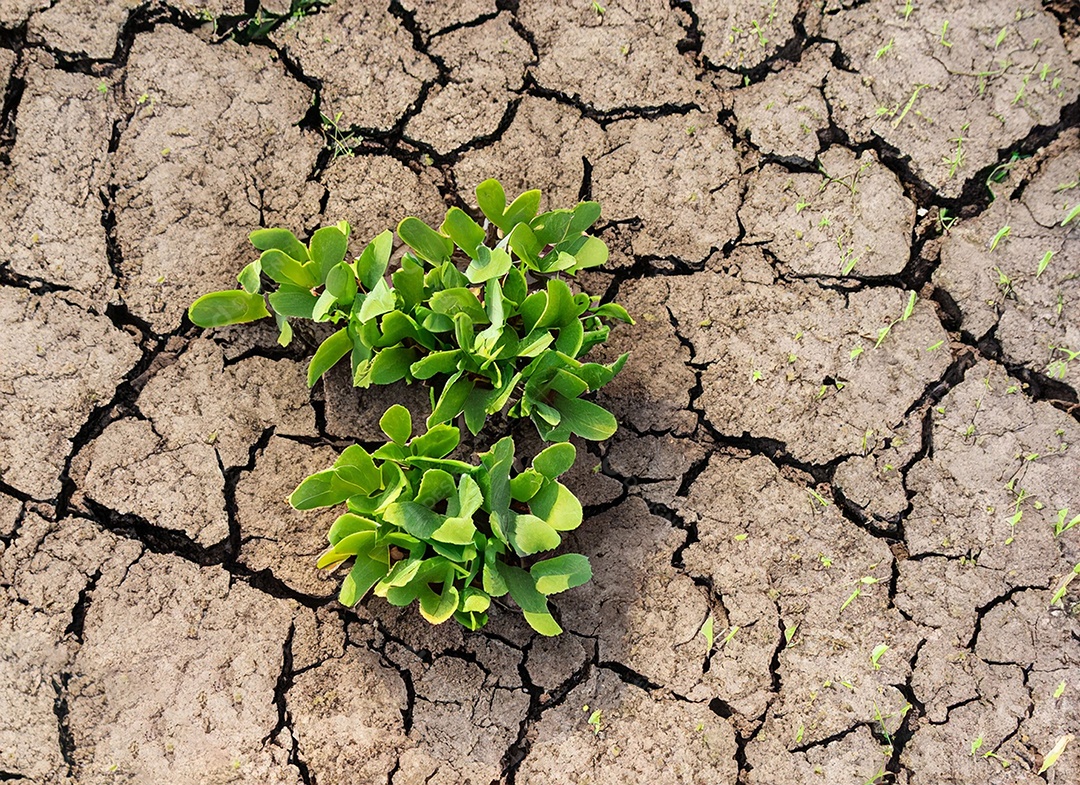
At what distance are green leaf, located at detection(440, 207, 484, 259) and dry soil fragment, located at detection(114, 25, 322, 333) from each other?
1.75ft

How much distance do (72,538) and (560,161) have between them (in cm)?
168

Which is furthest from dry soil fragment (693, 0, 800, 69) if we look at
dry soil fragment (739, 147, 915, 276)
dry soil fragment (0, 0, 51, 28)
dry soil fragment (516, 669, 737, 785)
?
dry soil fragment (0, 0, 51, 28)

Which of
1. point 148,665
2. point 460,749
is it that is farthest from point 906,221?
point 148,665

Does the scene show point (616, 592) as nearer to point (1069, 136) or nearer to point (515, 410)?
point (515, 410)

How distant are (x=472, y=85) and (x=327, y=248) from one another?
2.43 ft

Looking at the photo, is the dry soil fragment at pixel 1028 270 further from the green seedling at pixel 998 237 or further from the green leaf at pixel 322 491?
the green leaf at pixel 322 491

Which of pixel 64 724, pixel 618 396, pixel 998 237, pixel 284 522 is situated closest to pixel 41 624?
pixel 64 724

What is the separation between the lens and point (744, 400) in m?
2.55

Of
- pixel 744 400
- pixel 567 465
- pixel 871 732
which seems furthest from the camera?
pixel 744 400

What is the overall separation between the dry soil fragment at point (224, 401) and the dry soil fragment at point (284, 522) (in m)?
0.06

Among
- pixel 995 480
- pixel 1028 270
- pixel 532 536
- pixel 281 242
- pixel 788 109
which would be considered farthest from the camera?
pixel 788 109

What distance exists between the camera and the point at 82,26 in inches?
103

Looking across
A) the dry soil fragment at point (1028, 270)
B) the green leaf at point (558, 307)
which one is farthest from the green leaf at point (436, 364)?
the dry soil fragment at point (1028, 270)

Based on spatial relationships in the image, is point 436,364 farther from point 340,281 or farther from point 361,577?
point 361,577
